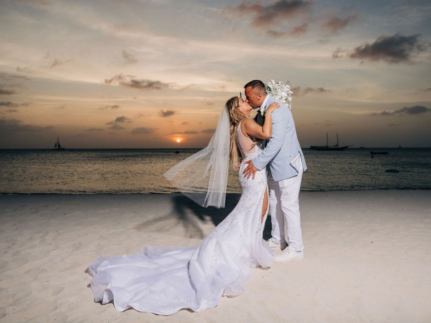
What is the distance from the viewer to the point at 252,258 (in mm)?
4203

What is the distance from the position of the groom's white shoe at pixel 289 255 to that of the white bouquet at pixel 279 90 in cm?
225

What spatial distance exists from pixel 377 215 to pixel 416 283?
438 cm

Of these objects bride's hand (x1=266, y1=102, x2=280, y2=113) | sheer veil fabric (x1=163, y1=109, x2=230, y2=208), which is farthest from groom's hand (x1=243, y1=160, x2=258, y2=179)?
bride's hand (x1=266, y1=102, x2=280, y2=113)

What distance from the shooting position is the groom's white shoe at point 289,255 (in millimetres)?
4551

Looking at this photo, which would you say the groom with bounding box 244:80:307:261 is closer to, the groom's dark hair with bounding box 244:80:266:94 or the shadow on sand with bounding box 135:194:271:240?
the groom's dark hair with bounding box 244:80:266:94

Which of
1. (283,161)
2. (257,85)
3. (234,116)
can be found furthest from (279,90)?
(283,161)

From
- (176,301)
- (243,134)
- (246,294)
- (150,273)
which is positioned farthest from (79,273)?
(243,134)

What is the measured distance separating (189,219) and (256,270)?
3.56 meters

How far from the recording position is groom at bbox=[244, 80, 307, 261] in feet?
13.3

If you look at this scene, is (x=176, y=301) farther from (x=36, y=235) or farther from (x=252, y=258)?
(x=36, y=235)

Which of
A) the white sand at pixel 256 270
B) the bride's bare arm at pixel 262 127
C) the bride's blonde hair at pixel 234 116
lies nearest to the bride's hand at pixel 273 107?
the bride's bare arm at pixel 262 127

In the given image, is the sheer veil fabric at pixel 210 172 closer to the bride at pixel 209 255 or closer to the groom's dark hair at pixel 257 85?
the bride at pixel 209 255

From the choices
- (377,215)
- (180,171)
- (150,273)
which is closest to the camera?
(150,273)

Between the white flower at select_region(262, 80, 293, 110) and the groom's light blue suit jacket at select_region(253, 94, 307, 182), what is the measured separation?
8.6 inches
